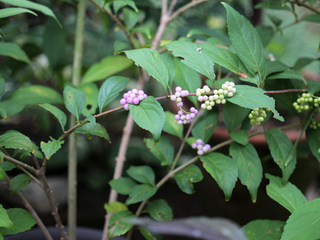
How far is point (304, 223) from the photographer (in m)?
0.59

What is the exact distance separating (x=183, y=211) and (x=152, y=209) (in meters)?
0.86

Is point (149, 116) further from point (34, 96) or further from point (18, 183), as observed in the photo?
point (34, 96)

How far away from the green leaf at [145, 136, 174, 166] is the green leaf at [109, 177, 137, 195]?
Result: 0.09 m

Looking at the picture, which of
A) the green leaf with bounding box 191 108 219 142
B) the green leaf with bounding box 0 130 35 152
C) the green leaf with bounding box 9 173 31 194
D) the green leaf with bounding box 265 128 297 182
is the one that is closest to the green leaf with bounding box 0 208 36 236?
the green leaf with bounding box 9 173 31 194

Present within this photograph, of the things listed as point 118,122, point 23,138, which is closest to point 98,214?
point 118,122

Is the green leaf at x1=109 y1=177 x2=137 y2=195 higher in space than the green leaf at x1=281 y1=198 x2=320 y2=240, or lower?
lower

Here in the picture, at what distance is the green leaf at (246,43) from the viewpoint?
650 mm

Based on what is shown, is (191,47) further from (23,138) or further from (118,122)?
(118,122)

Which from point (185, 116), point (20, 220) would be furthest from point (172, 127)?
point (20, 220)

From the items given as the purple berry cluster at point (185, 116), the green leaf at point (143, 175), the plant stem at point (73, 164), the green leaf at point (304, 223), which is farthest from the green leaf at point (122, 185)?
the green leaf at point (304, 223)

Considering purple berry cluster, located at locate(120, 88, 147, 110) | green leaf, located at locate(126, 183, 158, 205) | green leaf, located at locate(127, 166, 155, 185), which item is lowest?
green leaf, located at locate(126, 183, 158, 205)

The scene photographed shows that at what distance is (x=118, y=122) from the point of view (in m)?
1.76

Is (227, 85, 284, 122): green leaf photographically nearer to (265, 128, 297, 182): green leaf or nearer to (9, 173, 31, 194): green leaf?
(265, 128, 297, 182): green leaf

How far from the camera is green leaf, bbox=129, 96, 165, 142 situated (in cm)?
55
